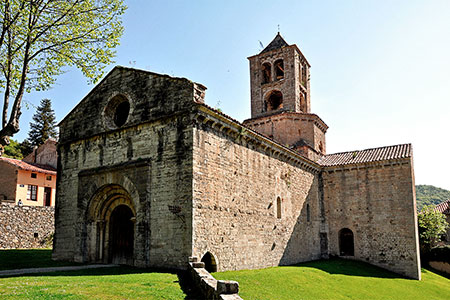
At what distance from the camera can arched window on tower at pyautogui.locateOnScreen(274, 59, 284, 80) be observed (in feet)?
92.0

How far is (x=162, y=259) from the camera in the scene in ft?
44.5

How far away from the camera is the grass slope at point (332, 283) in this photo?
1244 cm

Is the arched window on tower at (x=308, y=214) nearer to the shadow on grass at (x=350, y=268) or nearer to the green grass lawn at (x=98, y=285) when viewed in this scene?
the shadow on grass at (x=350, y=268)

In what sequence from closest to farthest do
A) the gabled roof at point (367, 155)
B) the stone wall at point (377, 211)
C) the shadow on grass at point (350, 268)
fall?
the shadow on grass at point (350, 268), the stone wall at point (377, 211), the gabled roof at point (367, 155)

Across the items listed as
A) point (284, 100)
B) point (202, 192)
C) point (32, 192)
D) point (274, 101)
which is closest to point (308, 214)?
point (284, 100)

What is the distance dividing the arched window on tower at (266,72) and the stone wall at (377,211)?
852 cm

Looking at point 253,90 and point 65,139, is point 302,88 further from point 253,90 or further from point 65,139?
point 65,139

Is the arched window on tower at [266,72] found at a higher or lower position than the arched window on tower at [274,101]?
higher

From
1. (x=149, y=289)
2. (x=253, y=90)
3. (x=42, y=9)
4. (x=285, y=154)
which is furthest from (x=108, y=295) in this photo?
(x=253, y=90)

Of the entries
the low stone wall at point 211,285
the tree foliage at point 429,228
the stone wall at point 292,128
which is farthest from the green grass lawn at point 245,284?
the tree foliage at point 429,228

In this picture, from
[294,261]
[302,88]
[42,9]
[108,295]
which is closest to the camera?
[108,295]

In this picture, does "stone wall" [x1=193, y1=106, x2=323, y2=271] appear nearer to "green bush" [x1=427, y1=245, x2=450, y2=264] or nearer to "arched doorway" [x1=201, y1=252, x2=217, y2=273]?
"arched doorway" [x1=201, y1=252, x2=217, y2=273]

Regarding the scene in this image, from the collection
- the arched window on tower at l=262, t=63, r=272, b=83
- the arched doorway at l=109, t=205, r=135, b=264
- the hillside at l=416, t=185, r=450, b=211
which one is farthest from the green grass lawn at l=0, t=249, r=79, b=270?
the hillside at l=416, t=185, r=450, b=211

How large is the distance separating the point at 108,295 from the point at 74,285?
1.47 metres
